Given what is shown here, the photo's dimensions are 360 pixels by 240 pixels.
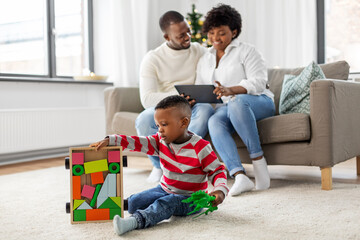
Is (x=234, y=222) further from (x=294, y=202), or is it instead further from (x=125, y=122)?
(x=125, y=122)

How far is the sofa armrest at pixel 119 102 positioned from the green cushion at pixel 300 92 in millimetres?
991

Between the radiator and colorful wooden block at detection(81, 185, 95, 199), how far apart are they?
1.99m

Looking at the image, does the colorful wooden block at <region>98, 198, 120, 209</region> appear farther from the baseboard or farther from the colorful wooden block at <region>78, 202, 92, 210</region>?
the baseboard

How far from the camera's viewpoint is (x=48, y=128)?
3.51 meters

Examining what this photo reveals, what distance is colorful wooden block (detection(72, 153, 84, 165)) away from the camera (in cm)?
144

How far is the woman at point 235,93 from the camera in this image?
6.67 ft

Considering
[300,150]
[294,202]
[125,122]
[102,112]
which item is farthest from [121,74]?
[294,202]

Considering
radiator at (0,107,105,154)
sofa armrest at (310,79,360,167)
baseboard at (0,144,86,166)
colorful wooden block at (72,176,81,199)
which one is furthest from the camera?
baseboard at (0,144,86,166)

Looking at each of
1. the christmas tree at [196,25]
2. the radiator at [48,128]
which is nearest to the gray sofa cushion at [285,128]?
the radiator at [48,128]

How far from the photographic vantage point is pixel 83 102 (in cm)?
402

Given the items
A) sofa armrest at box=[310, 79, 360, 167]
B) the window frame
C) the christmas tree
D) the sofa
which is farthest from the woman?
the window frame

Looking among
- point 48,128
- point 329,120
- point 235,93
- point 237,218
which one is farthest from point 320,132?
point 48,128

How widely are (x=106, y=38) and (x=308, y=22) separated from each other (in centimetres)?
208

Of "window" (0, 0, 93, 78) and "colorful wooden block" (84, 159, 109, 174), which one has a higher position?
"window" (0, 0, 93, 78)
